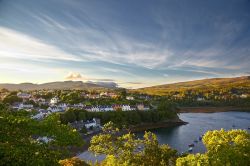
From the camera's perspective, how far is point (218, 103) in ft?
529

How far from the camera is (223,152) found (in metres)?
17.1

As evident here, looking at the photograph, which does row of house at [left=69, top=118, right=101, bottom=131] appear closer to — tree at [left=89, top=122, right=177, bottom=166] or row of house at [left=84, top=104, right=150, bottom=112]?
row of house at [left=84, top=104, right=150, bottom=112]

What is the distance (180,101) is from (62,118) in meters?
91.2

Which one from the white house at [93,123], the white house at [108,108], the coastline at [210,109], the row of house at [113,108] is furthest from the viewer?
the coastline at [210,109]

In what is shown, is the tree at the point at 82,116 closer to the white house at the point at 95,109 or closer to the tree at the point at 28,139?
the white house at the point at 95,109

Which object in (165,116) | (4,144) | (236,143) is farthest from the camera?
(165,116)

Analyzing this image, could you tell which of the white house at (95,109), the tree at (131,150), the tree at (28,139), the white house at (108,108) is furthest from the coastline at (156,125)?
the tree at (28,139)

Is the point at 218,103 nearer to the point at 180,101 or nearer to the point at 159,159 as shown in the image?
the point at 180,101

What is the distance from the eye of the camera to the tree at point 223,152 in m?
15.6

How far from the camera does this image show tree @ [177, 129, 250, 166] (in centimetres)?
1564

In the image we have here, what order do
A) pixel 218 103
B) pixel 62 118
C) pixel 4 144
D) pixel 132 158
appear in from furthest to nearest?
1. pixel 218 103
2. pixel 62 118
3. pixel 132 158
4. pixel 4 144

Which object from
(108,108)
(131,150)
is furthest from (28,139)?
(108,108)

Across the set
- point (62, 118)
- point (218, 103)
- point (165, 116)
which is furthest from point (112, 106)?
point (218, 103)

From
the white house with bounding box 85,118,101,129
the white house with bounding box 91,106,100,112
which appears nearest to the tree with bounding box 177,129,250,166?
the white house with bounding box 85,118,101,129
